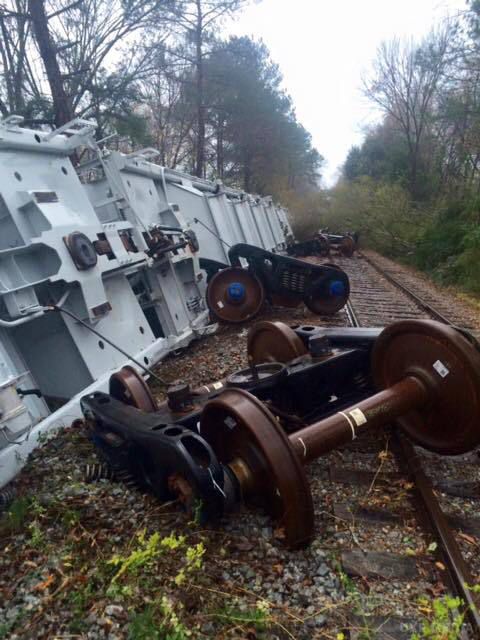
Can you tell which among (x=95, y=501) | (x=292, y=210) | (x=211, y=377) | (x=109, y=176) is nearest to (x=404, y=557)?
(x=95, y=501)

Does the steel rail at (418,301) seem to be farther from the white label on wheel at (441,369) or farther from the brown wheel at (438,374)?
the white label on wheel at (441,369)

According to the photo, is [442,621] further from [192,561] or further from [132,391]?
[132,391]

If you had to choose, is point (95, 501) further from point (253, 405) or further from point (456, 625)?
point (456, 625)

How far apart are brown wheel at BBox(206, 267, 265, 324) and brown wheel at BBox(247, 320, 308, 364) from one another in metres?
3.17

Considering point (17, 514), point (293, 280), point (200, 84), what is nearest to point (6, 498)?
point (17, 514)

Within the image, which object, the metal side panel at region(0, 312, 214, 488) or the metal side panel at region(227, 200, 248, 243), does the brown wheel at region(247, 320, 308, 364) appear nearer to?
the metal side panel at region(0, 312, 214, 488)

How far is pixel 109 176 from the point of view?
682 centimetres

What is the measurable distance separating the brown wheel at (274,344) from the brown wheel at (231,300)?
3167 millimetres

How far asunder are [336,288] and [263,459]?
5449 millimetres

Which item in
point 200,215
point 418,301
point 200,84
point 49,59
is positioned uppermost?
point 200,84

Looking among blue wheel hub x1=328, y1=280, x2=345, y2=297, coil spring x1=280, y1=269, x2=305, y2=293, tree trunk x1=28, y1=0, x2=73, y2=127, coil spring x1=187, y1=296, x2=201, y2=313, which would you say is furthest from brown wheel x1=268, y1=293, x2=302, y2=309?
tree trunk x1=28, y1=0, x2=73, y2=127

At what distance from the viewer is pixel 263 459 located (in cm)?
237

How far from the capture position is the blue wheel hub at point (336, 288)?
742 cm

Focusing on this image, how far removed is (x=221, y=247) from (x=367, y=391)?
5.68m
